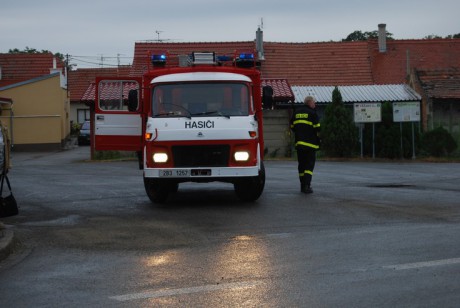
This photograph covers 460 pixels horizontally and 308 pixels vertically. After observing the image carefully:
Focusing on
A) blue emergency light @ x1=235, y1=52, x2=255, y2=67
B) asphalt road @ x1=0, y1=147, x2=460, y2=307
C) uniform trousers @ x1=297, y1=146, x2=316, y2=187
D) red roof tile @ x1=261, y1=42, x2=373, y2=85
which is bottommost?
asphalt road @ x1=0, y1=147, x2=460, y2=307

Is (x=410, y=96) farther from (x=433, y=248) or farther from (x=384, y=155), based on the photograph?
(x=433, y=248)

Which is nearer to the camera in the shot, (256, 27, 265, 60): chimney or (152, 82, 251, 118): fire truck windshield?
(152, 82, 251, 118): fire truck windshield

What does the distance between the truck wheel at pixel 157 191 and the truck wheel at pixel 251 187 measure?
134 centimetres

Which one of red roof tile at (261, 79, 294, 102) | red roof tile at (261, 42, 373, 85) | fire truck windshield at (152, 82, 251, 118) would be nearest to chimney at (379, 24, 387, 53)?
red roof tile at (261, 42, 373, 85)

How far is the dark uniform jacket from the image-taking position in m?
15.8

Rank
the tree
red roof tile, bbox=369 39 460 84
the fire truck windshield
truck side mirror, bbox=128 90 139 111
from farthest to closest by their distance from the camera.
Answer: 1. red roof tile, bbox=369 39 460 84
2. the tree
3. truck side mirror, bbox=128 90 139 111
4. the fire truck windshield

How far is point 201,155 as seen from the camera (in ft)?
44.0

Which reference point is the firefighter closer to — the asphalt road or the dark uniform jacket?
the dark uniform jacket

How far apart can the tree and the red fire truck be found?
1654 cm

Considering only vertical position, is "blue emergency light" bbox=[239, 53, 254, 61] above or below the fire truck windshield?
above

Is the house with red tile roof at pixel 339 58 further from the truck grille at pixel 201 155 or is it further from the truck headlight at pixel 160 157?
the truck grille at pixel 201 155

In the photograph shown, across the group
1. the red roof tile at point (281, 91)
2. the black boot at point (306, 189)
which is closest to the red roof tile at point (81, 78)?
the red roof tile at point (281, 91)

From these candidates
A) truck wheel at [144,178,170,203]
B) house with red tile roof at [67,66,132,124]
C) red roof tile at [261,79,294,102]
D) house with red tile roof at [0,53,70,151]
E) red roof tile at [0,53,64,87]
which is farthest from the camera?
house with red tile roof at [67,66,132,124]

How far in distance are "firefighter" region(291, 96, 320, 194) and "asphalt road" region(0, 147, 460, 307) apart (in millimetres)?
510
